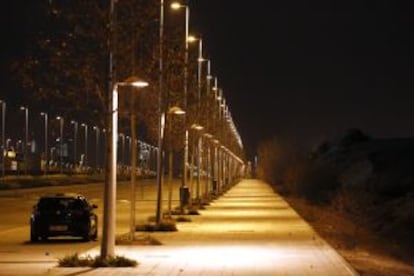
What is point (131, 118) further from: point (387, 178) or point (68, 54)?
point (387, 178)

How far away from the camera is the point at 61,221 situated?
3272cm

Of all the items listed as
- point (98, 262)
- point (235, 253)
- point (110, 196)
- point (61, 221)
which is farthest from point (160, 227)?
point (98, 262)

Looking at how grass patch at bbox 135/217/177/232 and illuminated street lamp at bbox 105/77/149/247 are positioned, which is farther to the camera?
grass patch at bbox 135/217/177/232

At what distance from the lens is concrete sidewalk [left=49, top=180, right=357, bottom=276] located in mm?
22984

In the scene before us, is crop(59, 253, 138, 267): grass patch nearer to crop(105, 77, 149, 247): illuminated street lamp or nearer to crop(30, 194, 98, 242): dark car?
crop(105, 77, 149, 247): illuminated street lamp

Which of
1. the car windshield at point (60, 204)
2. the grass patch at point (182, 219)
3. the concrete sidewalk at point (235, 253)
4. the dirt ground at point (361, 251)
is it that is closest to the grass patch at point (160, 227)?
the concrete sidewalk at point (235, 253)

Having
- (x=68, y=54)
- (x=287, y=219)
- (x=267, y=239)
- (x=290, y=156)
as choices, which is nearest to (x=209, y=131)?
(x=287, y=219)

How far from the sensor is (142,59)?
28.8 m

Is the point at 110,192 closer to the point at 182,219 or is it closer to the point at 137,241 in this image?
the point at 137,241

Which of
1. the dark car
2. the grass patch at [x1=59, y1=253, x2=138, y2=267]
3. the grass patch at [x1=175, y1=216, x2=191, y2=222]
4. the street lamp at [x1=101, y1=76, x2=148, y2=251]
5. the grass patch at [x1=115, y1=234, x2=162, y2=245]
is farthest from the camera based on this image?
the grass patch at [x1=175, y1=216, x2=191, y2=222]

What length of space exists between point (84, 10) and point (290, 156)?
124111 mm

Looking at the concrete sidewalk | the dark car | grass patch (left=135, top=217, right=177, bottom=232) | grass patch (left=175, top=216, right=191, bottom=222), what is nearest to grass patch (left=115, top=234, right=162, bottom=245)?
the concrete sidewalk

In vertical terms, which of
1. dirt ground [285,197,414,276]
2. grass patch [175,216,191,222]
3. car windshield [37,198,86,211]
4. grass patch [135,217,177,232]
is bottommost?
dirt ground [285,197,414,276]

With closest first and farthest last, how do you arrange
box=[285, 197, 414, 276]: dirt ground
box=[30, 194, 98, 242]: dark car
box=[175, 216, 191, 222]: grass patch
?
box=[285, 197, 414, 276]: dirt ground < box=[30, 194, 98, 242]: dark car < box=[175, 216, 191, 222]: grass patch
